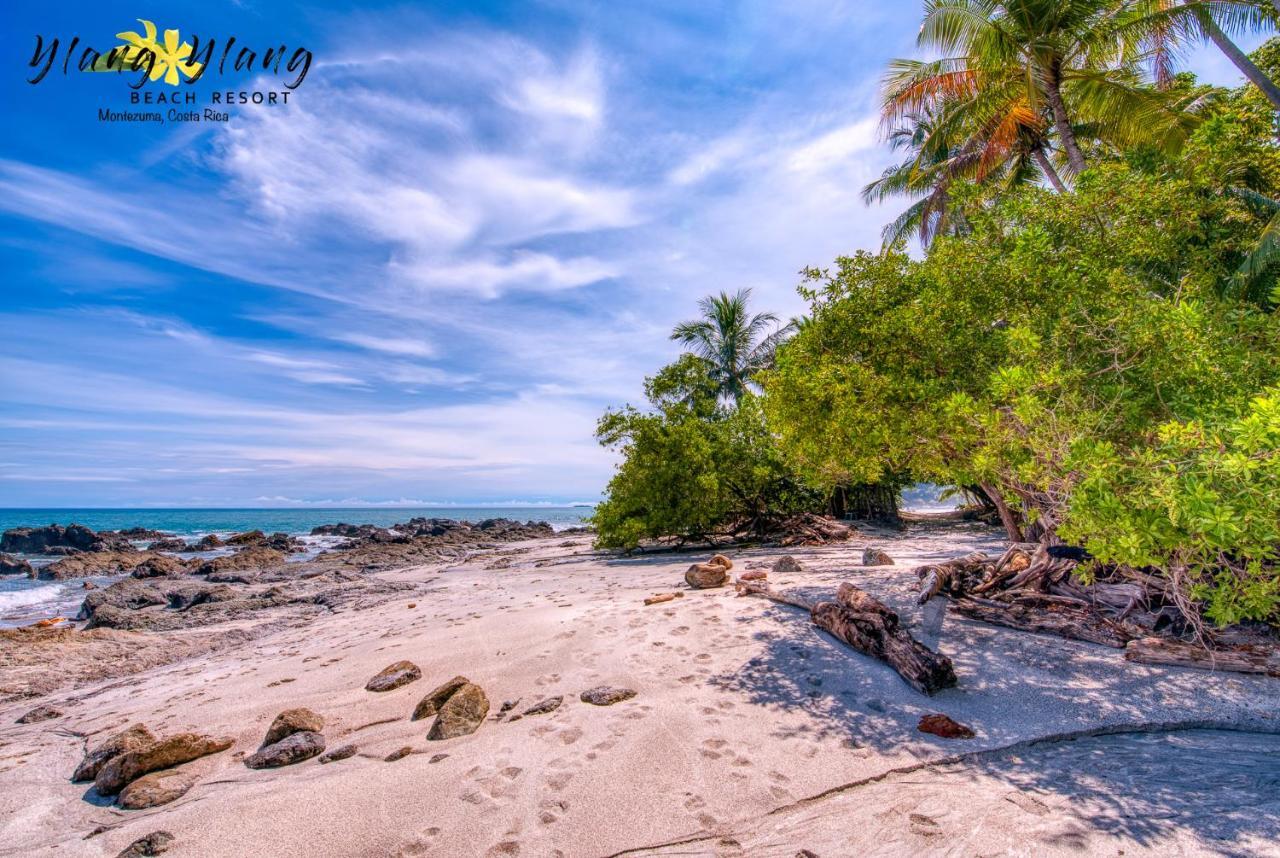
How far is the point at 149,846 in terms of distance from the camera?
10.2ft

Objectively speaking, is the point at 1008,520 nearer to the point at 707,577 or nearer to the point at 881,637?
the point at 707,577

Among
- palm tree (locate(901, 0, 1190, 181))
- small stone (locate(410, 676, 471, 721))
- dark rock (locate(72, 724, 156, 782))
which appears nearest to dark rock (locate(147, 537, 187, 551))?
dark rock (locate(72, 724, 156, 782))

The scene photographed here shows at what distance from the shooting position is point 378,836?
3.08m

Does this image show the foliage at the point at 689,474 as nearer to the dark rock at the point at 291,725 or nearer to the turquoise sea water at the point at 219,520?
the dark rock at the point at 291,725

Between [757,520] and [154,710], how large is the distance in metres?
14.0

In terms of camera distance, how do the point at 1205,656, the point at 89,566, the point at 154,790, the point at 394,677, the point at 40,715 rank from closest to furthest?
the point at 154,790 < the point at 1205,656 < the point at 394,677 < the point at 40,715 < the point at 89,566

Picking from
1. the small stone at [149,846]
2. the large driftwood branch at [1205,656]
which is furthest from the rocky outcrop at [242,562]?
the large driftwood branch at [1205,656]

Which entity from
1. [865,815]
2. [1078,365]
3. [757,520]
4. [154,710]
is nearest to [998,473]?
[1078,365]

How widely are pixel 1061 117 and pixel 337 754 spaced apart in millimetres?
16813

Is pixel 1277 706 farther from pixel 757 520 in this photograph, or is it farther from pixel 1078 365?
pixel 757 520

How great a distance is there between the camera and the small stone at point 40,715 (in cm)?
591

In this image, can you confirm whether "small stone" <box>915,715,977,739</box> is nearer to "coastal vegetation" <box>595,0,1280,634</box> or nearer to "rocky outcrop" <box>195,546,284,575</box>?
"coastal vegetation" <box>595,0,1280,634</box>

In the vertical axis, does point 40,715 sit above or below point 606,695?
below

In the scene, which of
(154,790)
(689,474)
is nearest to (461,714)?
(154,790)
